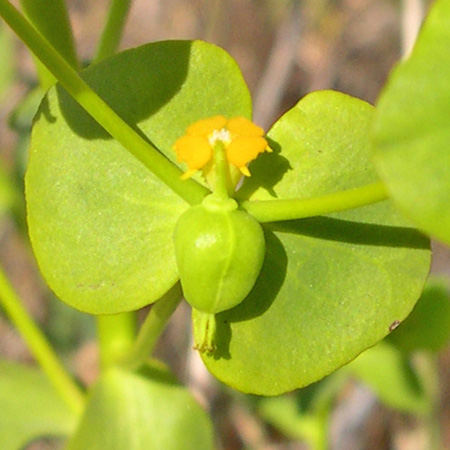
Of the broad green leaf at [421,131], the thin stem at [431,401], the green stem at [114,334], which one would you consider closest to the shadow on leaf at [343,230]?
the broad green leaf at [421,131]

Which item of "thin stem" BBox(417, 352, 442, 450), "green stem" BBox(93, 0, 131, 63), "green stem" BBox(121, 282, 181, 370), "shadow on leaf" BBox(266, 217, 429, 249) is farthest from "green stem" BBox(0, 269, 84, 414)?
"thin stem" BBox(417, 352, 442, 450)

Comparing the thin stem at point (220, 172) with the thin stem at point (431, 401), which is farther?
the thin stem at point (431, 401)

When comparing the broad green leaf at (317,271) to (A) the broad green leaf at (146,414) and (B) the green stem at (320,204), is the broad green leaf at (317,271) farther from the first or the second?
(A) the broad green leaf at (146,414)

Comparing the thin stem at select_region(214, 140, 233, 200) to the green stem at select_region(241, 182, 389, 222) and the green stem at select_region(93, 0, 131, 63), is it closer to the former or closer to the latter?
the green stem at select_region(241, 182, 389, 222)

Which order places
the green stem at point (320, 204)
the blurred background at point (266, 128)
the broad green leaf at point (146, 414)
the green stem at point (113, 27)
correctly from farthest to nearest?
the blurred background at point (266, 128) < the broad green leaf at point (146, 414) < the green stem at point (113, 27) < the green stem at point (320, 204)

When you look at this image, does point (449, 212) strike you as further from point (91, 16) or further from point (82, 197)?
point (91, 16)

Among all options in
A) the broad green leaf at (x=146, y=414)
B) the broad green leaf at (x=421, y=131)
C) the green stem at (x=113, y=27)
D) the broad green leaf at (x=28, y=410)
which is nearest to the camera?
the broad green leaf at (x=421, y=131)
